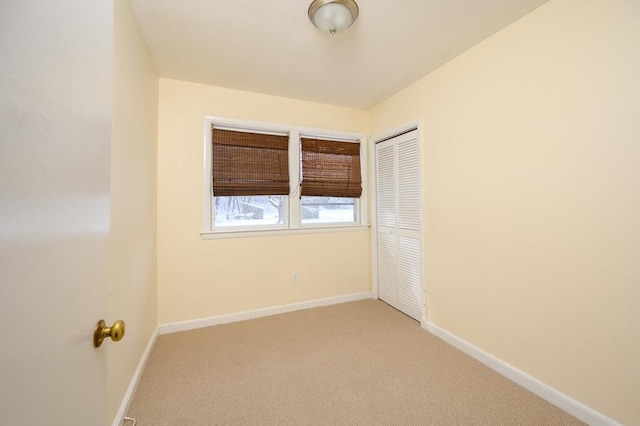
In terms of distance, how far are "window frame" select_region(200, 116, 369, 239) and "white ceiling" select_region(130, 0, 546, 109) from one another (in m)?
0.41

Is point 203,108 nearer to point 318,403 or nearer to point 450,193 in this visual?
point 450,193

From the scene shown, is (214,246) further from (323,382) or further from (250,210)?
(323,382)

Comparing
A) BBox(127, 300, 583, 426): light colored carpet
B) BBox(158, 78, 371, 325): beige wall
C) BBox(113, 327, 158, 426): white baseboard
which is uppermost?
BBox(158, 78, 371, 325): beige wall

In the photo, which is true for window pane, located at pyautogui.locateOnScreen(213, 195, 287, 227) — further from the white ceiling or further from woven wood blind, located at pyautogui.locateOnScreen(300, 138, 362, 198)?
the white ceiling

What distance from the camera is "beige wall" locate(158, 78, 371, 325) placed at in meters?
2.54

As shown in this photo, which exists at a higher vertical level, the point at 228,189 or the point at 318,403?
the point at 228,189

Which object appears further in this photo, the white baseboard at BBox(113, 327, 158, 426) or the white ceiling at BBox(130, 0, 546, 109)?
the white ceiling at BBox(130, 0, 546, 109)

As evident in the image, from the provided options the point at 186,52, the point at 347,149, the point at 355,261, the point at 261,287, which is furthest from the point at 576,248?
the point at 186,52

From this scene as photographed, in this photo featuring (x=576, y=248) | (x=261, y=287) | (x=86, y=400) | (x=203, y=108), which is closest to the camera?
(x=86, y=400)

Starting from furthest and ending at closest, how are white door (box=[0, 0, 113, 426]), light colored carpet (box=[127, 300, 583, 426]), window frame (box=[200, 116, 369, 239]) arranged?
window frame (box=[200, 116, 369, 239]), light colored carpet (box=[127, 300, 583, 426]), white door (box=[0, 0, 113, 426])

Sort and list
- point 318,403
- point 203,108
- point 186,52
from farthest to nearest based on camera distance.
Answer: point 203,108
point 186,52
point 318,403

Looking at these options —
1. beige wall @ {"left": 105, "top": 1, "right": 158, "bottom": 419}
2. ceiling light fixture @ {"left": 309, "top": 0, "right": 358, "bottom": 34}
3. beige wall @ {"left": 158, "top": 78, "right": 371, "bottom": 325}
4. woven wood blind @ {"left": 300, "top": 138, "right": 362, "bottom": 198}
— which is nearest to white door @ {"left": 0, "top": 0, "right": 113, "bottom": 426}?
beige wall @ {"left": 105, "top": 1, "right": 158, "bottom": 419}

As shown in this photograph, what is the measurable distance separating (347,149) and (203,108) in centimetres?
171

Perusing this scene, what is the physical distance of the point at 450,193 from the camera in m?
2.30
